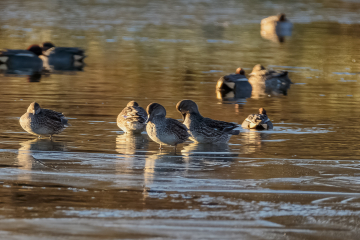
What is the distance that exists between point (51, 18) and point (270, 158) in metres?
35.4

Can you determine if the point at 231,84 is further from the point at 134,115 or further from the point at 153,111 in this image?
the point at 153,111

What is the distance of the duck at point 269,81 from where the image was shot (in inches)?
725

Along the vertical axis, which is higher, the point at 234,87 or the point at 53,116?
the point at 234,87

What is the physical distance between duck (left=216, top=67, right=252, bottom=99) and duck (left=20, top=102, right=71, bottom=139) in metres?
7.19

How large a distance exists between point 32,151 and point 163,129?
6.52 feet

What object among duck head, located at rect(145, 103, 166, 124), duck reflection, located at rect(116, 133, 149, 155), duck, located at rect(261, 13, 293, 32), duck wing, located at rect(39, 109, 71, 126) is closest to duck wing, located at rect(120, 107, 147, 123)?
duck reflection, located at rect(116, 133, 149, 155)

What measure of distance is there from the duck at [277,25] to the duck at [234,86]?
20039 millimetres

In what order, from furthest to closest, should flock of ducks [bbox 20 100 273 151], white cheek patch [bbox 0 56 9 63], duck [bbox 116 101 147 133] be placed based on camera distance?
white cheek patch [bbox 0 56 9 63] → duck [bbox 116 101 147 133] → flock of ducks [bbox 20 100 273 151]

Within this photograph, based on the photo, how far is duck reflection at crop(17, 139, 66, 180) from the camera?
332 inches

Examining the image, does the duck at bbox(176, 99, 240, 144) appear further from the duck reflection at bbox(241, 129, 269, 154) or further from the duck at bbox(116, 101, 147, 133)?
the duck at bbox(116, 101, 147, 133)

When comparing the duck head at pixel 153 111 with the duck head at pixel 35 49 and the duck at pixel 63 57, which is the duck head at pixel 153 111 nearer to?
the duck at pixel 63 57

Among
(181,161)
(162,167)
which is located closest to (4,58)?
(181,161)

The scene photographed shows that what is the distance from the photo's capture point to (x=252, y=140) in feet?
36.1

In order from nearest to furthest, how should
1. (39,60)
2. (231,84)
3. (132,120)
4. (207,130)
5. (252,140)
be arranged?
(207,130), (252,140), (132,120), (231,84), (39,60)
